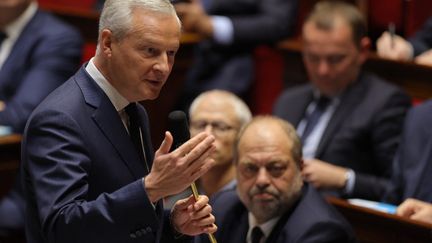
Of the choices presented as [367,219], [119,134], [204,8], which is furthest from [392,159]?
[119,134]

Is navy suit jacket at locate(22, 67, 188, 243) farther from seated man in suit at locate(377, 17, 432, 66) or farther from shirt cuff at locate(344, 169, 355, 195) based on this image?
seated man in suit at locate(377, 17, 432, 66)

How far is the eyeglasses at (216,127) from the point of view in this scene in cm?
201

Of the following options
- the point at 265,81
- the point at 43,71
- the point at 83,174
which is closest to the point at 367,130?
the point at 265,81

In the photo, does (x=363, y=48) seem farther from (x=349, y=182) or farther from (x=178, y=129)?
(x=178, y=129)

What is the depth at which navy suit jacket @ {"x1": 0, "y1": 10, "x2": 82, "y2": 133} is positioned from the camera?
2238 millimetres

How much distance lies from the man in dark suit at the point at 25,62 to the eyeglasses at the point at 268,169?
73 centimetres

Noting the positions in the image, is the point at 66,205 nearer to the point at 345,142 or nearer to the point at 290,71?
the point at 345,142

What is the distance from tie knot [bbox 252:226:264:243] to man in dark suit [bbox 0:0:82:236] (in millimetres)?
774

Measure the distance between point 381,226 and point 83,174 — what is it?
0.69 m

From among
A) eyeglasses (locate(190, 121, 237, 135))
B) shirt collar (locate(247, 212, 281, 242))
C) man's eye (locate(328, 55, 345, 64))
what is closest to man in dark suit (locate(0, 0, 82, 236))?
eyeglasses (locate(190, 121, 237, 135))

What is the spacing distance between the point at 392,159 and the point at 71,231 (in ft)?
3.77

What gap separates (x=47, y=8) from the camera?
273 centimetres

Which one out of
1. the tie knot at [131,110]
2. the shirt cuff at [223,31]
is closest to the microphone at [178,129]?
the tie knot at [131,110]

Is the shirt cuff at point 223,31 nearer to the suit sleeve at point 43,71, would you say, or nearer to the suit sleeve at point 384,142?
the suit sleeve at point 43,71
